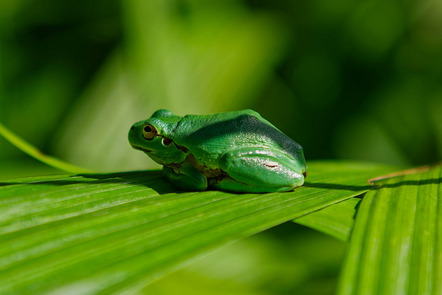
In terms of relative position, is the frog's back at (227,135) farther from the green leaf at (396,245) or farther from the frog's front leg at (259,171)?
the green leaf at (396,245)

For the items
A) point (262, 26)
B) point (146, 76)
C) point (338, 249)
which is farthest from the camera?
point (262, 26)

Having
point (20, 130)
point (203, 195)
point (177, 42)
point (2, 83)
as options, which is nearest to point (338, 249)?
point (203, 195)

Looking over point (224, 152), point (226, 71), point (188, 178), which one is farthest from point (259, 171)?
point (226, 71)

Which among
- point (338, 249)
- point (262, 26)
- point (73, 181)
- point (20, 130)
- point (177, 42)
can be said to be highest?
point (262, 26)

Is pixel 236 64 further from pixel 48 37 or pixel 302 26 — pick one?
pixel 48 37

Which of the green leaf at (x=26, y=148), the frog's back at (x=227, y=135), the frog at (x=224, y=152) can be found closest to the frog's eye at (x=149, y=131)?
the frog at (x=224, y=152)
